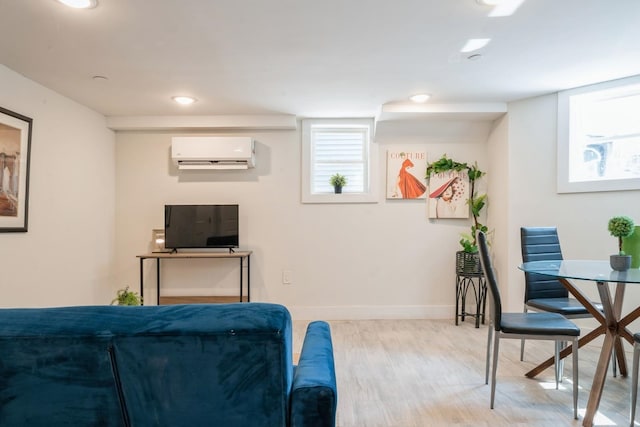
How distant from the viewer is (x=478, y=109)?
374 cm

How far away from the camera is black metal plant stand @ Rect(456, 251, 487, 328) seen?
389 cm

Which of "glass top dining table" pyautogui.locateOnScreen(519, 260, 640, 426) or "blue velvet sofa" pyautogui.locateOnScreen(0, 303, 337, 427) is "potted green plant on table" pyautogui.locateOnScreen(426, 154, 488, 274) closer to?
"glass top dining table" pyautogui.locateOnScreen(519, 260, 640, 426)

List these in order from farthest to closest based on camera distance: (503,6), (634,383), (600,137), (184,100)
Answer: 1. (184,100)
2. (600,137)
3. (503,6)
4. (634,383)

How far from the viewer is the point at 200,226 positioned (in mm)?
3984

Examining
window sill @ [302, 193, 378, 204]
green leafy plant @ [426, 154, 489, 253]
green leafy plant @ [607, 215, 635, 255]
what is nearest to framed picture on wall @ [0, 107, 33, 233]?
window sill @ [302, 193, 378, 204]

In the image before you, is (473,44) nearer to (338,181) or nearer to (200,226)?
(338,181)

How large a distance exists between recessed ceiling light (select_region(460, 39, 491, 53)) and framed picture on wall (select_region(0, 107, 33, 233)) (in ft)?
10.9

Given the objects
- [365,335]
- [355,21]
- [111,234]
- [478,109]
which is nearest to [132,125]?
[111,234]

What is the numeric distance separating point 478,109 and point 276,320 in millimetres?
3562

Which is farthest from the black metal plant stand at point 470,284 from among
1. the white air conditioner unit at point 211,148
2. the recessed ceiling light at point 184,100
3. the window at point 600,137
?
the recessed ceiling light at point 184,100

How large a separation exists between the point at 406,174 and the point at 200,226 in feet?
7.80

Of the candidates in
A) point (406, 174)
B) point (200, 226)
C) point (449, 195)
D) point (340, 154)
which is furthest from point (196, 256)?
point (449, 195)

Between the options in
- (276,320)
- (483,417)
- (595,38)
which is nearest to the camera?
(276,320)

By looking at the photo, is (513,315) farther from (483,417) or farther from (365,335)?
(365,335)
